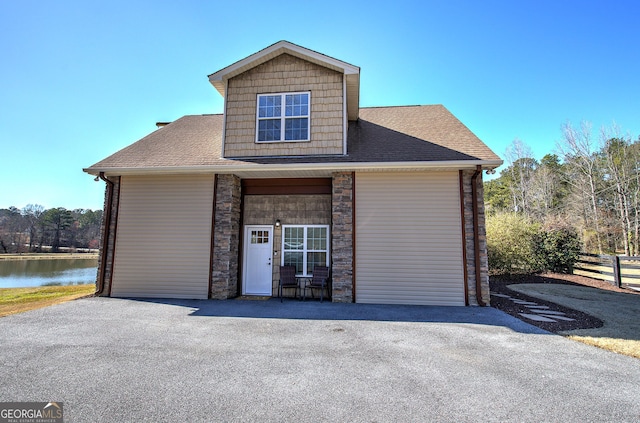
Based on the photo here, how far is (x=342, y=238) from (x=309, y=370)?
172 inches

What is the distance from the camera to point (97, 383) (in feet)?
9.99

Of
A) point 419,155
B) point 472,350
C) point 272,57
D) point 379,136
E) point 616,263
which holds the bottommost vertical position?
point 472,350

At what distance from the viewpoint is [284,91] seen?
27.8 ft

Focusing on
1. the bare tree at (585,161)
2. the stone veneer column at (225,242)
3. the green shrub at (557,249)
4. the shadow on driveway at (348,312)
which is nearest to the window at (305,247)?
the shadow on driveway at (348,312)

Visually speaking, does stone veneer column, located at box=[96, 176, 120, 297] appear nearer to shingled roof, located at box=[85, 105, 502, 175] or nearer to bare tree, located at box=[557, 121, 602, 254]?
shingled roof, located at box=[85, 105, 502, 175]

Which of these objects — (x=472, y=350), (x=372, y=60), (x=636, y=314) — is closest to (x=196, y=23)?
(x=372, y=60)

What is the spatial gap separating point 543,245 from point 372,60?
9.94m

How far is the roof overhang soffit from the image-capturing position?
26.8ft

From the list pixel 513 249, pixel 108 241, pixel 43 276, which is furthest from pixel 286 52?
pixel 43 276

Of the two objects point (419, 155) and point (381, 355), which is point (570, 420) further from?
point (419, 155)

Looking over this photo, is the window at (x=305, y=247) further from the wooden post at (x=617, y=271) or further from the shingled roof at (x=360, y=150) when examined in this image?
the wooden post at (x=617, y=271)

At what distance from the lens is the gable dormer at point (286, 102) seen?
818 cm

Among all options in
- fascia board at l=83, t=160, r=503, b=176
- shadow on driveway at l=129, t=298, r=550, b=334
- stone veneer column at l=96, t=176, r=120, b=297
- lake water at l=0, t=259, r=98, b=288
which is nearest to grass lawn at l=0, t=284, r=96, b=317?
stone veneer column at l=96, t=176, r=120, b=297

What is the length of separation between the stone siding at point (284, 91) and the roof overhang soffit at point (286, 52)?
0.13 metres
